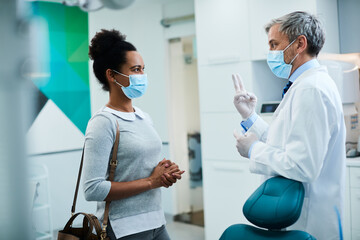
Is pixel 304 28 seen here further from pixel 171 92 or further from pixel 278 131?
pixel 171 92

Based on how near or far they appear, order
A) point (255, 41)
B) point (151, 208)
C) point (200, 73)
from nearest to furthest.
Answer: point (151, 208) < point (255, 41) < point (200, 73)

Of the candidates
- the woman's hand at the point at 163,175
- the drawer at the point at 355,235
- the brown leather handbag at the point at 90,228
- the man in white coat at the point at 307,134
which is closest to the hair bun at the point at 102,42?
the brown leather handbag at the point at 90,228

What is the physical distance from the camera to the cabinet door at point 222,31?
307 cm

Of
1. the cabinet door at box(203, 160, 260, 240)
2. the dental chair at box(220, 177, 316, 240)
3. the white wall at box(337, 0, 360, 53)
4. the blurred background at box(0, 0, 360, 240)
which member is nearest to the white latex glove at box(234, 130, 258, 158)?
the dental chair at box(220, 177, 316, 240)

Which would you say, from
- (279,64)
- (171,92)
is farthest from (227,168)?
(279,64)

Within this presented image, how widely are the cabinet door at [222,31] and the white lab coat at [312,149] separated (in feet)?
5.75

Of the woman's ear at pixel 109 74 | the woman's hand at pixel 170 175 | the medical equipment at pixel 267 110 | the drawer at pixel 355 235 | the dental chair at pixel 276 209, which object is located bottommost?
the drawer at pixel 355 235

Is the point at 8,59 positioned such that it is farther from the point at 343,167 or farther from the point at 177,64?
the point at 177,64

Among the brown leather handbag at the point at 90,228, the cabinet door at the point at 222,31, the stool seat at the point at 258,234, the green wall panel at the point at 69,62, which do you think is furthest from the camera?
the green wall panel at the point at 69,62

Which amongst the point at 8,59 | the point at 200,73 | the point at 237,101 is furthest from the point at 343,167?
the point at 200,73

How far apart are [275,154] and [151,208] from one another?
523 millimetres

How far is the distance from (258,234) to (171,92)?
10.6ft

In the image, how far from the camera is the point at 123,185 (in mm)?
1378

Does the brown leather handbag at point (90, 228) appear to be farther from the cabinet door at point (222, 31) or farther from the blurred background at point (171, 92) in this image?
the cabinet door at point (222, 31)
